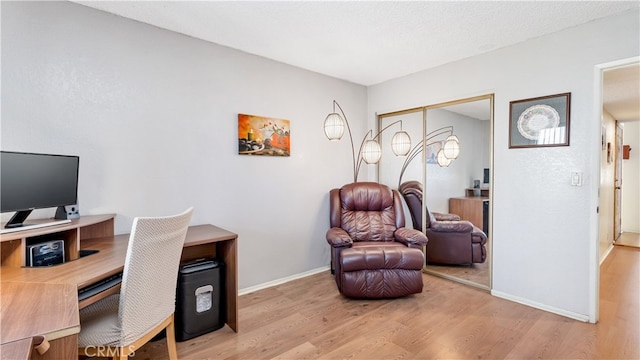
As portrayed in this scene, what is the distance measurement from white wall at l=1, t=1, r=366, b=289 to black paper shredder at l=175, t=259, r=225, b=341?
1.95 ft

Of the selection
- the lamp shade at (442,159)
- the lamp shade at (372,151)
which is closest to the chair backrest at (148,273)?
the lamp shade at (372,151)

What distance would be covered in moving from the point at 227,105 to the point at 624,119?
22.5 feet

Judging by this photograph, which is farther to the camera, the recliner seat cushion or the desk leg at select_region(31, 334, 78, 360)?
the recliner seat cushion

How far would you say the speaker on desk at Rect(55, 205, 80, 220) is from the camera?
1.98 m

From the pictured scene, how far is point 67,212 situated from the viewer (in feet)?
6.57

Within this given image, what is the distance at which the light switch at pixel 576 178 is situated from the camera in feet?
8.18

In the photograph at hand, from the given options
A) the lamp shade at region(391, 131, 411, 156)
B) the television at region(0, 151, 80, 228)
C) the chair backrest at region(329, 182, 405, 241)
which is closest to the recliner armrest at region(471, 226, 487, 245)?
the chair backrest at region(329, 182, 405, 241)

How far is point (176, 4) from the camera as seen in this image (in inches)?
86.9

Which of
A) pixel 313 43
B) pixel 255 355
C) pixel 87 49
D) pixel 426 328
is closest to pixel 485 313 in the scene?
pixel 426 328

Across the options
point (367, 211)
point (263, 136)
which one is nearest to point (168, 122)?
point (263, 136)

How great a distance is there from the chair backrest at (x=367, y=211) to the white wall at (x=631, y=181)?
17.7ft

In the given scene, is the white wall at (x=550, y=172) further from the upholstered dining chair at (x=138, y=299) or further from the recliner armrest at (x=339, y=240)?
the upholstered dining chair at (x=138, y=299)

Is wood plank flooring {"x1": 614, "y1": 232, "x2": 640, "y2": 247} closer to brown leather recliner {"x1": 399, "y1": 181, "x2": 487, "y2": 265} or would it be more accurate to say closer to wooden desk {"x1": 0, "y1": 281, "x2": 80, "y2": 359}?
brown leather recliner {"x1": 399, "y1": 181, "x2": 487, "y2": 265}

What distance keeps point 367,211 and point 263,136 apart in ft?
4.93
